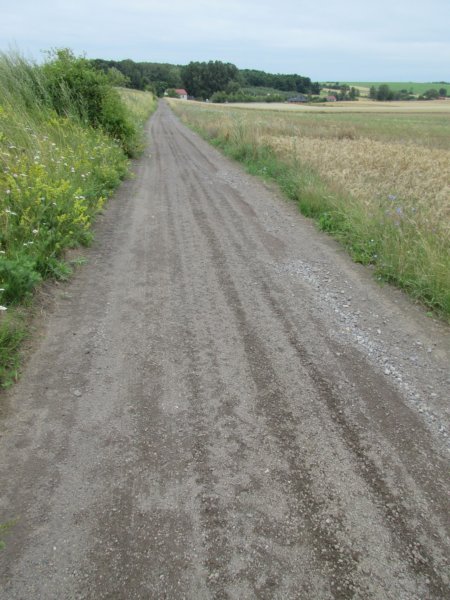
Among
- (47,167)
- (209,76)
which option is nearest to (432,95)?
(209,76)

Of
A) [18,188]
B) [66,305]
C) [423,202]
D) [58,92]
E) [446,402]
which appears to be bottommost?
[446,402]

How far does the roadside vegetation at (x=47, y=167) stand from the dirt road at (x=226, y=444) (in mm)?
495

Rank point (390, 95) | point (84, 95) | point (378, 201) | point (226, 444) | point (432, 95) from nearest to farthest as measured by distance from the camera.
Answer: point (226, 444) → point (378, 201) → point (84, 95) → point (390, 95) → point (432, 95)

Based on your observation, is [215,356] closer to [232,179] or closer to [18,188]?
[18,188]

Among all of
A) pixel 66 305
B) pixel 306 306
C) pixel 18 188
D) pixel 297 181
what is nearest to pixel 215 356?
pixel 306 306

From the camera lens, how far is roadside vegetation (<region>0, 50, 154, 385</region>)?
Answer: 4.43 metres

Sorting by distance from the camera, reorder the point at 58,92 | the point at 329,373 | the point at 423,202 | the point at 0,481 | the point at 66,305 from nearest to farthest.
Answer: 1. the point at 0,481
2. the point at 329,373
3. the point at 66,305
4. the point at 423,202
5. the point at 58,92

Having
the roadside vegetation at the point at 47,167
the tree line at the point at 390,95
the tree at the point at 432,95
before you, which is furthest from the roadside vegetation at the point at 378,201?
the tree at the point at 432,95

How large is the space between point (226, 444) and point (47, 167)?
649 cm

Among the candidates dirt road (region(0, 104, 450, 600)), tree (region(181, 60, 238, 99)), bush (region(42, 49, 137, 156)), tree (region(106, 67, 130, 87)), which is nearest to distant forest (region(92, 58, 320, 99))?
tree (region(181, 60, 238, 99))

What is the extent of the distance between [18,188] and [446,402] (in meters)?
5.97

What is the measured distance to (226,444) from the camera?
293 centimetres

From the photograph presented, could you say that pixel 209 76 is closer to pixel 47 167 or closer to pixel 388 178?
pixel 388 178

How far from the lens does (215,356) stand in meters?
3.95
